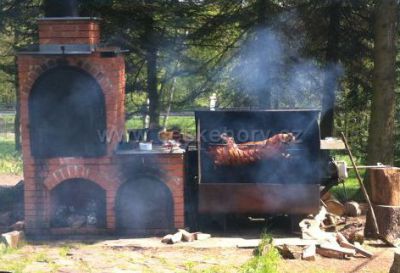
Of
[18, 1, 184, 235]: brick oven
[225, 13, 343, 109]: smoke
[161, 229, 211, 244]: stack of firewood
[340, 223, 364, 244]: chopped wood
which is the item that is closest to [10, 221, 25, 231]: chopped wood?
[18, 1, 184, 235]: brick oven

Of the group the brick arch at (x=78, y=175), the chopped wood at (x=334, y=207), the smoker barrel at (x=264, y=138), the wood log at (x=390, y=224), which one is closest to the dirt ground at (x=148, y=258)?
the wood log at (x=390, y=224)

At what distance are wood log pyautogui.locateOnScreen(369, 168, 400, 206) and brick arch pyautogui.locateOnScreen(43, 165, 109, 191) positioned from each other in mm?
3669

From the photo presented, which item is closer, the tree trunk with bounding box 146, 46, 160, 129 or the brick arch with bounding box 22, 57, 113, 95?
the brick arch with bounding box 22, 57, 113, 95

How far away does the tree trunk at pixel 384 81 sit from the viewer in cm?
969

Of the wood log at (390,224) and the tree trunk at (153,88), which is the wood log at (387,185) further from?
the tree trunk at (153,88)

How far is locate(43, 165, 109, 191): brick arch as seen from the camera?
24.1 feet

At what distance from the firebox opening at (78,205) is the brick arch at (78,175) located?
0.20 meters

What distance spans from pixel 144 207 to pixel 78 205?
3.57 feet

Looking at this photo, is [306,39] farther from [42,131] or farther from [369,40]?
[42,131]

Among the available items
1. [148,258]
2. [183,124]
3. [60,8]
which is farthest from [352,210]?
[183,124]

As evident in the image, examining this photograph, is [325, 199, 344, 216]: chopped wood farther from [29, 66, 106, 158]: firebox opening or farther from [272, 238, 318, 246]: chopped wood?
[29, 66, 106, 158]: firebox opening

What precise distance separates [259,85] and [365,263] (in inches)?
234

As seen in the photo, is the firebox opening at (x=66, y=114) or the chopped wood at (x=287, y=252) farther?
the firebox opening at (x=66, y=114)

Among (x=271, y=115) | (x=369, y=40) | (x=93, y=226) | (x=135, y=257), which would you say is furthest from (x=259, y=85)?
(x=135, y=257)
